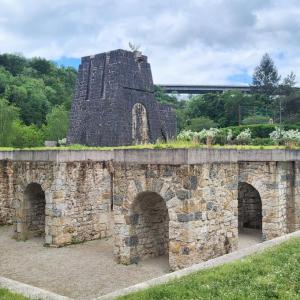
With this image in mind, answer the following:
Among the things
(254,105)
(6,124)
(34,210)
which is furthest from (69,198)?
(254,105)

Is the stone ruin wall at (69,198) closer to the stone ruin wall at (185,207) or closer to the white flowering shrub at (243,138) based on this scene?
the stone ruin wall at (185,207)

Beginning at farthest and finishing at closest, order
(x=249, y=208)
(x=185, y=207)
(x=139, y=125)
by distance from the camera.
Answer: (x=139, y=125) → (x=249, y=208) → (x=185, y=207)

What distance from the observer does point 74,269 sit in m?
9.91

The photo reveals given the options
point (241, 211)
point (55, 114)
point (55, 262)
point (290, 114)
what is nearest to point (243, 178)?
point (241, 211)

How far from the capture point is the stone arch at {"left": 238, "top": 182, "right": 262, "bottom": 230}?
50.8 ft

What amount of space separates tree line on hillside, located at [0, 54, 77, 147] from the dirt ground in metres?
24.0

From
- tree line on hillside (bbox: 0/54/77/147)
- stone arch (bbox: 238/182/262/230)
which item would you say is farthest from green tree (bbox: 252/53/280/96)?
stone arch (bbox: 238/182/262/230)

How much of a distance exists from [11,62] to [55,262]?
48702mm

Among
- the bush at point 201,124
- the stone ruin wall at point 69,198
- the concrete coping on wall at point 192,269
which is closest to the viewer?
the concrete coping on wall at point 192,269

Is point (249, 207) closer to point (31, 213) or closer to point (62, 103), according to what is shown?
point (31, 213)

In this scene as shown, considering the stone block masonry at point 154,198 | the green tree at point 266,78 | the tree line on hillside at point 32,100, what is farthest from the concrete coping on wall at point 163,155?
the green tree at point 266,78

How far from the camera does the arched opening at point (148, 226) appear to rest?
34.0 ft

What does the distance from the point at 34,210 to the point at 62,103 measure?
120 feet

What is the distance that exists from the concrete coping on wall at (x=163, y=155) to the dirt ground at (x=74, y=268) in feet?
7.74
